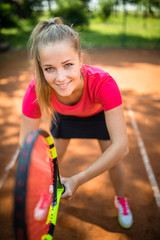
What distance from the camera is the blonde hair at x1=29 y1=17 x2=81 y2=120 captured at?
1.44 meters

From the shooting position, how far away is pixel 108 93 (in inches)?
60.2

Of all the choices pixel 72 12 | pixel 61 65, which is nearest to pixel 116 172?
pixel 61 65

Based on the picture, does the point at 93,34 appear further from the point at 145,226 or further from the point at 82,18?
the point at 145,226

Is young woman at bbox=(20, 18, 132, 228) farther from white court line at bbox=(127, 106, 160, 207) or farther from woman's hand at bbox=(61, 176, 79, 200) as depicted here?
white court line at bbox=(127, 106, 160, 207)

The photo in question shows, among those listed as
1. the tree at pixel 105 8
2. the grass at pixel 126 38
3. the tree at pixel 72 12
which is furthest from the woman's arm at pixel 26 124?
the tree at pixel 105 8

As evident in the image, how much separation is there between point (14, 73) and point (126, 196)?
232 inches

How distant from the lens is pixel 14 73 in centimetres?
692

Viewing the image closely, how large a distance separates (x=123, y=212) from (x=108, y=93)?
130 centimetres

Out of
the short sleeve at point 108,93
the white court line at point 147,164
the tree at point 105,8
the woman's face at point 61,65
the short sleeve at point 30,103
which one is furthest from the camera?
the tree at point 105,8

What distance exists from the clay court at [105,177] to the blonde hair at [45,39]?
298 mm

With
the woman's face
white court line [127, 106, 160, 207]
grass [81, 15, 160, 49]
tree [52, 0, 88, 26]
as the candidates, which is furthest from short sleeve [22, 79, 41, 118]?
tree [52, 0, 88, 26]

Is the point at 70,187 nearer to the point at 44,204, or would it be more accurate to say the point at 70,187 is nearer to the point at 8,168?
the point at 44,204

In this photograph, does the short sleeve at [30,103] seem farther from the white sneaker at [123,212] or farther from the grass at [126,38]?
the grass at [126,38]

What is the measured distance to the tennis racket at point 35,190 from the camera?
78 cm
